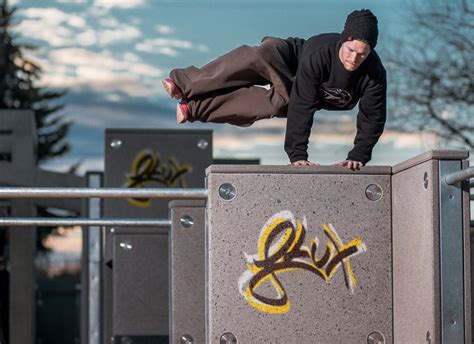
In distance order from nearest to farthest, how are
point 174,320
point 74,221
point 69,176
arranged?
point 174,320
point 74,221
point 69,176

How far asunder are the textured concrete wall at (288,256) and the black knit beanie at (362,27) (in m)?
0.60

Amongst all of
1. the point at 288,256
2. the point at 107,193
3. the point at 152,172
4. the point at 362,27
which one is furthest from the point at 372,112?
the point at 152,172

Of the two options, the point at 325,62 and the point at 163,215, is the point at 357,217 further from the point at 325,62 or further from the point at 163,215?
the point at 163,215

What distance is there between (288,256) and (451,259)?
25.9 inches

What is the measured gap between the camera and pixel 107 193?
4.36 meters

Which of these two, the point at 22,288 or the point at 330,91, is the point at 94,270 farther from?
the point at 330,91

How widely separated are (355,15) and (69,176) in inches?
308

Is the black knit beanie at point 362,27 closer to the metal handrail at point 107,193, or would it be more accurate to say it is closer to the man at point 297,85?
the man at point 297,85

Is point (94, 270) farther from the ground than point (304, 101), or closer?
closer

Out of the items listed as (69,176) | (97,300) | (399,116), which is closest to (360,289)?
(97,300)

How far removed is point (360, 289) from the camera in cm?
418

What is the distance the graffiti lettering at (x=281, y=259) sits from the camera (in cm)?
413

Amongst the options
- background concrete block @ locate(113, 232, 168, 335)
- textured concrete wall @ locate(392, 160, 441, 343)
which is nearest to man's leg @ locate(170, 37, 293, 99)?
textured concrete wall @ locate(392, 160, 441, 343)

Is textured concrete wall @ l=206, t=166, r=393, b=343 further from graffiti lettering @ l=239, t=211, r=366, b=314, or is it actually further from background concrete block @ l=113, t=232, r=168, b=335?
background concrete block @ l=113, t=232, r=168, b=335
